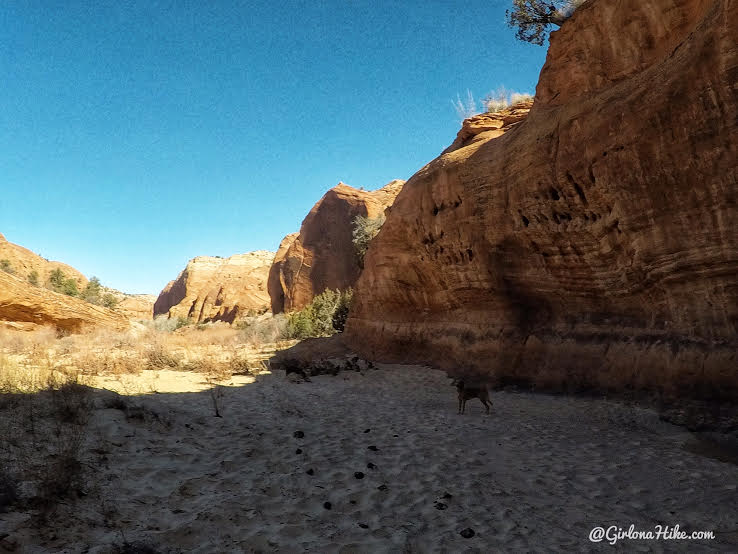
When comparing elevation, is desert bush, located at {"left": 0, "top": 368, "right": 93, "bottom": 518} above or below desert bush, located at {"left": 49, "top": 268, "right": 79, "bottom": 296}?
below

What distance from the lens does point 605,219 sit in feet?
26.8

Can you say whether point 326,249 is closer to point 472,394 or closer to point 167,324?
point 167,324

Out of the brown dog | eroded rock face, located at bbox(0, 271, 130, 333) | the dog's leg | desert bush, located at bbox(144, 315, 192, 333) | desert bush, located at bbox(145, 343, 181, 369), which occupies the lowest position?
the dog's leg

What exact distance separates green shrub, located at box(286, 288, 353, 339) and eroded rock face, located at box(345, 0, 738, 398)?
9545mm

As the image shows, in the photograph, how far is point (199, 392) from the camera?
356 inches

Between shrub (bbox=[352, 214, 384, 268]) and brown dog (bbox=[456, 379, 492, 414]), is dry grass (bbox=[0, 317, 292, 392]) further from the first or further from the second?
shrub (bbox=[352, 214, 384, 268])

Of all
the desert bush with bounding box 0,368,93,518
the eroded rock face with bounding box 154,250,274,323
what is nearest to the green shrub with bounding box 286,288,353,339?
the desert bush with bounding box 0,368,93,518

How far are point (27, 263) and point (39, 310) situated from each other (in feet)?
90.3

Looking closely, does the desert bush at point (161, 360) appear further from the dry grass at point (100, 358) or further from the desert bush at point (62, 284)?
the desert bush at point (62, 284)

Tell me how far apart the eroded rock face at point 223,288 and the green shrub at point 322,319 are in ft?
80.4

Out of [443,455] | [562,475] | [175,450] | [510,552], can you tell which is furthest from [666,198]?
[175,450]

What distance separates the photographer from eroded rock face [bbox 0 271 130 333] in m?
17.1

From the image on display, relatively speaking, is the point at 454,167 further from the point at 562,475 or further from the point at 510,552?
the point at 510,552

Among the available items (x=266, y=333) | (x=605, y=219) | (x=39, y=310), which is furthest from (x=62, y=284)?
(x=605, y=219)
